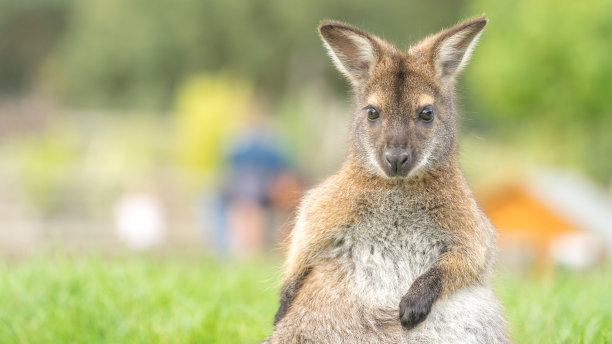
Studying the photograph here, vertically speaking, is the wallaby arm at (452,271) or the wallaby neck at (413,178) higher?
the wallaby neck at (413,178)

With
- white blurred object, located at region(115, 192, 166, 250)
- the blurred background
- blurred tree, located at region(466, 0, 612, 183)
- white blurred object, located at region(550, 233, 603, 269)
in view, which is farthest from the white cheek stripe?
white blurred object, located at region(115, 192, 166, 250)

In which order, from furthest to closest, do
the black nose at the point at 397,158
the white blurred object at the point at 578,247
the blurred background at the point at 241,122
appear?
1. the blurred background at the point at 241,122
2. the white blurred object at the point at 578,247
3. the black nose at the point at 397,158

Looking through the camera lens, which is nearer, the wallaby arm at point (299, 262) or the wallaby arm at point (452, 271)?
the wallaby arm at point (452, 271)

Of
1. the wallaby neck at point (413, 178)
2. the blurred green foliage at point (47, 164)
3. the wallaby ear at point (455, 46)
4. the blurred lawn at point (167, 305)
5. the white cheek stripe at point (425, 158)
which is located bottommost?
the blurred green foliage at point (47, 164)

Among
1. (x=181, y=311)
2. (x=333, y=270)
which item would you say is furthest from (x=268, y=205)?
(x=333, y=270)

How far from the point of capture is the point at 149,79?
1268 inches

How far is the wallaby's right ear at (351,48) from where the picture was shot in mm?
3605

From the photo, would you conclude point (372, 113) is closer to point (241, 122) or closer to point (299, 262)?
point (299, 262)

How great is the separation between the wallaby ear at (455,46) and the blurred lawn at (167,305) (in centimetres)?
140

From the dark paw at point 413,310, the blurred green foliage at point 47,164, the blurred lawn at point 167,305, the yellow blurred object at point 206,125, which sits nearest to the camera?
the dark paw at point 413,310

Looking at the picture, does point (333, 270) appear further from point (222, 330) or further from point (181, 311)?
point (181, 311)

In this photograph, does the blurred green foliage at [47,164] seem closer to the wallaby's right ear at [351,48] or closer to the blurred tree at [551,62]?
the blurred tree at [551,62]

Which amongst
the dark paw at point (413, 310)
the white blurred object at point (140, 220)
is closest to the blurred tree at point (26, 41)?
the white blurred object at point (140, 220)

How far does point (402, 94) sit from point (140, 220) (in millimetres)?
14112
